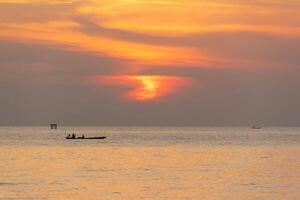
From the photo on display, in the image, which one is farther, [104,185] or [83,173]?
[83,173]

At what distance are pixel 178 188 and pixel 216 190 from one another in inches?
115

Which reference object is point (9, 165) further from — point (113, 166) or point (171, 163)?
point (171, 163)

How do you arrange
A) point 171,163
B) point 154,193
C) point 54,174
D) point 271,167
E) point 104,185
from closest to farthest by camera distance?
point 154,193, point 104,185, point 54,174, point 271,167, point 171,163

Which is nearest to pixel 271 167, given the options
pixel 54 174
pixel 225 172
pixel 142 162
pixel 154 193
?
pixel 225 172

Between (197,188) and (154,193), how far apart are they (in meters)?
4.34

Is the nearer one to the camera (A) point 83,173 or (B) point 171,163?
(A) point 83,173

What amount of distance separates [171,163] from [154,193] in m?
32.8

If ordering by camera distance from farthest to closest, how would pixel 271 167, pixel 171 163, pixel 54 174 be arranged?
pixel 171 163 < pixel 271 167 < pixel 54 174

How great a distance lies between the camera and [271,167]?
A: 252 feet

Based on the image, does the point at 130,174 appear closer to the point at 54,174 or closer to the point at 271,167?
the point at 54,174

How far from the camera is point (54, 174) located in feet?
220

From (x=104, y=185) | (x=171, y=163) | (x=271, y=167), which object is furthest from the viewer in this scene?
(x=171, y=163)

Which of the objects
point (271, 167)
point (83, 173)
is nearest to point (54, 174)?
point (83, 173)

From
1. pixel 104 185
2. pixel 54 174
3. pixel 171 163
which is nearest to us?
pixel 104 185
